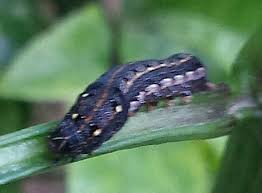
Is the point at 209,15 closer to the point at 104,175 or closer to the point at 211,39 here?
the point at 211,39

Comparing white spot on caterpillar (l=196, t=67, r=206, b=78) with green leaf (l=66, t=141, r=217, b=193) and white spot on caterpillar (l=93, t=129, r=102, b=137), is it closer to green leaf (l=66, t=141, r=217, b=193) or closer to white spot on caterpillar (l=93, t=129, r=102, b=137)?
white spot on caterpillar (l=93, t=129, r=102, b=137)

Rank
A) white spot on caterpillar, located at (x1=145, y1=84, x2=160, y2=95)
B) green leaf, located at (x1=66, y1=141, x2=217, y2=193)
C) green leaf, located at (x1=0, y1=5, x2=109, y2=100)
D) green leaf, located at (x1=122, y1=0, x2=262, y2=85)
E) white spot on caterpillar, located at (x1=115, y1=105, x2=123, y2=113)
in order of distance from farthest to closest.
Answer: green leaf, located at (x1=122, y1=0, x2=262, y2=85) < green leaf, located at (x1=0, y1=5, x2=109, y2=100) < green leaf, located at (x1=66, y1=141, x2=217, y2=193) < white spot on caterpillar, located at (x1=145, y1=84, x2=160, y2=95) < white spot on caterpillar, located at (x1=115, y1=105, x2=123, y2=113)

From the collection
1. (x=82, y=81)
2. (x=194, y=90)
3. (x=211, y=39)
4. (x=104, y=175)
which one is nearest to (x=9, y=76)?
(x=82, y=81)

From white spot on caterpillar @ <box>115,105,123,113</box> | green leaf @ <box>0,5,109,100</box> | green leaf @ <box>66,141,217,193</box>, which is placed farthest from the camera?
green leaf @ <box>0,5,109,100</box>

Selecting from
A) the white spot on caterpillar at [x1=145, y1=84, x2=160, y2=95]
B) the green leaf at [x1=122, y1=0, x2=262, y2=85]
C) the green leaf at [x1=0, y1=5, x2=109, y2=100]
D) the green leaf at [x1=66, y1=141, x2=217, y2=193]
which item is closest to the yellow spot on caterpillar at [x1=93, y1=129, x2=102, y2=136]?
the white spot on caterpillar at [x1=145, y1=84, x2=160, y2=95]

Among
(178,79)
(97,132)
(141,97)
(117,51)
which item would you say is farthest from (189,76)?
(117,51)

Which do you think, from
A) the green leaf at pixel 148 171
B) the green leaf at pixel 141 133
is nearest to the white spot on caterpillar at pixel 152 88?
the green leaf at pixel 141 133

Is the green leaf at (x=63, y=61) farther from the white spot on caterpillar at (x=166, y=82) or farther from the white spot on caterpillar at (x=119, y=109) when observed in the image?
the white spot on caterpillar at (x=119, y=109)
